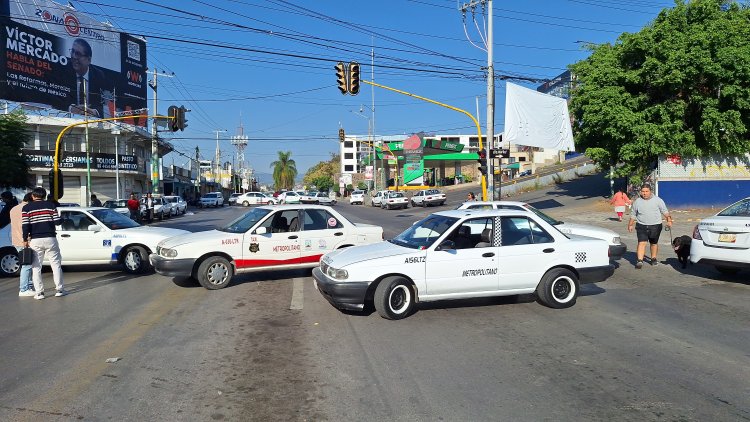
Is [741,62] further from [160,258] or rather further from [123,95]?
[123,95]

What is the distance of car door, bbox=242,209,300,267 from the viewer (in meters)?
10.5

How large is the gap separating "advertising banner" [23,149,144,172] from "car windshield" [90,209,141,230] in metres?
36.0

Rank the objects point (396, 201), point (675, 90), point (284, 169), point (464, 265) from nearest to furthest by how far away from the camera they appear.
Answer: point (464, 265) < point (675, 90) < point (396, 201) < point (284, 169)

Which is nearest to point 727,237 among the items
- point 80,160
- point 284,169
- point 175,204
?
point 175,204

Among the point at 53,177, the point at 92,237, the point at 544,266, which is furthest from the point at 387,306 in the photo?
the point at 53,177

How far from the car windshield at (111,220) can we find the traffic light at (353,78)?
463 inches

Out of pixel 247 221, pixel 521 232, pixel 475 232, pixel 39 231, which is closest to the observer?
pixel 475 232

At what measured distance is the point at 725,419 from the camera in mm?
4383

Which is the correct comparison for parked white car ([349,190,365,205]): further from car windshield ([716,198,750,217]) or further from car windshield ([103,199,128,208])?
car windshield ([716,198,750,217])

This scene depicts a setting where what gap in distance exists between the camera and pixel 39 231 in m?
9.15

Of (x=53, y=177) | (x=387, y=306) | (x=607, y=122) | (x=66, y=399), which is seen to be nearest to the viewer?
(x=66, y=399)

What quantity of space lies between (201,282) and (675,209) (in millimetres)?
26693

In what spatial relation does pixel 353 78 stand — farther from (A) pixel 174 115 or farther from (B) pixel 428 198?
(B) pixel 428 198

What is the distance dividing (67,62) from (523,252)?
46764 mm
